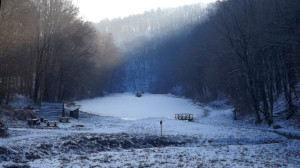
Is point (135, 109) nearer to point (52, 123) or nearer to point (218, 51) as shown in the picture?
point (218, 51)

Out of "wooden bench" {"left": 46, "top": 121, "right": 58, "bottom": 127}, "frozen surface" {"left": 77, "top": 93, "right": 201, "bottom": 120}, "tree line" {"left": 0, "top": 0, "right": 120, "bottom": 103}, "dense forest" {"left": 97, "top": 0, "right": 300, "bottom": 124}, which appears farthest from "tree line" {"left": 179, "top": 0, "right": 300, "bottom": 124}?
"tree line" {"left": 0, "top": 0, "right": 120, "bottom": 103}

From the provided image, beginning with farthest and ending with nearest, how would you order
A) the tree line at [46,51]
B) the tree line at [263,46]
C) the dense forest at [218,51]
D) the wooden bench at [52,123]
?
the tree line at [46,51], the dense forest at [218,51], the tree line at [263,46], the wooden bench at [52,123]

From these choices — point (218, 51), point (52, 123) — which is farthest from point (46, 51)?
point (218, 51)

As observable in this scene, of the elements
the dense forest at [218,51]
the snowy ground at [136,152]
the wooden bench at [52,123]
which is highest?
the dense forest at [218,51]

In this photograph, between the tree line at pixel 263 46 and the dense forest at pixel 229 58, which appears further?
the dense forest at pixel 229 58

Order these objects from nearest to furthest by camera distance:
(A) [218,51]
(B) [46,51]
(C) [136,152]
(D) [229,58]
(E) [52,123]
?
Answer: (C) [136,152]
(E) [52,123]
(A) [218,51]
(B) [46,51]
(D) [229,58]

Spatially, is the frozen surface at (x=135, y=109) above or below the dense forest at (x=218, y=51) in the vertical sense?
below

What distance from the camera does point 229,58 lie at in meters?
44.4

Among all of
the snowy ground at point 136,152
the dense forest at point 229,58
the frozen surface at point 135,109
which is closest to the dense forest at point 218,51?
the dense forest at point 229,58

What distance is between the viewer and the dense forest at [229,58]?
28.9 metres

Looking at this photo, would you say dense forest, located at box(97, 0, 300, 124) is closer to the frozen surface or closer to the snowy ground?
the snowy ground

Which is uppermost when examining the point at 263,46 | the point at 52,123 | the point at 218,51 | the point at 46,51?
the point at 46,51

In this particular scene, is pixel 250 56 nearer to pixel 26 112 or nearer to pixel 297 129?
pixel 297 129

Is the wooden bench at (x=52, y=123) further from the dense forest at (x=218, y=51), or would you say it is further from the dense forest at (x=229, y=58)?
the dense forest at (x=229, y=58)
